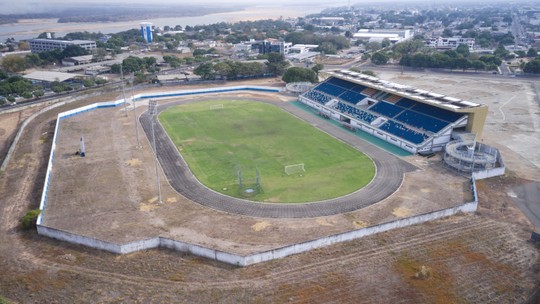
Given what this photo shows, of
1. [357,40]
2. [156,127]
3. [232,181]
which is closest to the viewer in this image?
[232,181]

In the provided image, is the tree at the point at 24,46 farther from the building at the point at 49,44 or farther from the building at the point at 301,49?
the building at the point at 301,49

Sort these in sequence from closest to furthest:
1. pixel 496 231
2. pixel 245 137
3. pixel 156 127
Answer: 1. pixel 496 231
2. pixel 245 137
3. pixel 156 127

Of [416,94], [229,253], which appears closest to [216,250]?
[229,253]

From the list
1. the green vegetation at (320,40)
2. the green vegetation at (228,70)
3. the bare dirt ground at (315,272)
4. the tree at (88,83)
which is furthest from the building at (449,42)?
the bare dirt ground at (315,272)

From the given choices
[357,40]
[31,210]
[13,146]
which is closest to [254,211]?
[31,210]

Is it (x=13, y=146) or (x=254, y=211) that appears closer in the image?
(x=254, y=211)

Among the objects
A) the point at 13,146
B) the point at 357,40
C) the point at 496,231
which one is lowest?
the point at 496,231

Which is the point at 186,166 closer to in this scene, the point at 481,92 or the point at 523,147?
the point at 523,147
